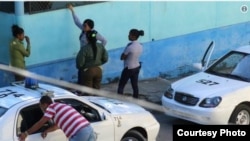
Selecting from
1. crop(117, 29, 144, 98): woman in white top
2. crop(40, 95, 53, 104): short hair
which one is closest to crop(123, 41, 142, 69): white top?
crop(117, 29, 144, 98): woman in white top

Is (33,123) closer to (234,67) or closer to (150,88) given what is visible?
(234,67)

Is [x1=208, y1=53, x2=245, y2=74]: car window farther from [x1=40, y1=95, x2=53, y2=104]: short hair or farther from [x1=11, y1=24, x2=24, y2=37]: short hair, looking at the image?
[x1=40, y1=95, x2=53, y2=104]: short hair

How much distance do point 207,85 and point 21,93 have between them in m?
3.87

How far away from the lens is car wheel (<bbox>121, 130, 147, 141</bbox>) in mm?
9109

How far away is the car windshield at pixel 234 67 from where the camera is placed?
1130 centimetres

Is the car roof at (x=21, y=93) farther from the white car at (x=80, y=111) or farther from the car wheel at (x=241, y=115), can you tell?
the car wheel at (x=241, y=115)

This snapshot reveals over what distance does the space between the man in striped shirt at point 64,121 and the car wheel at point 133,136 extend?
A: 1058 mm

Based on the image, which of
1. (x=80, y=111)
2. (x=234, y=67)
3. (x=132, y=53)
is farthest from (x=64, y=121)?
(x=234, y=67)

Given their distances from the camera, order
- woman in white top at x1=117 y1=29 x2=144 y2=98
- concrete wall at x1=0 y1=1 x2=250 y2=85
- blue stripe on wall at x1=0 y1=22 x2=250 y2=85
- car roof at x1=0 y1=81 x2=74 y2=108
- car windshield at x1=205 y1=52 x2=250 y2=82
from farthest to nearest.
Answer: blue stripe on wall at x1=0 y1=22 x2=250 y2=85, concrete wall at x1=0 y1=1 x2=250 y2=85, woman in white top at x1=117 y1=29 x2=144 y2=98, car windshield at x1=205 y1=52 x2=250 y2=82, car roof at x1=0 y1=81 x2=74 y2=108

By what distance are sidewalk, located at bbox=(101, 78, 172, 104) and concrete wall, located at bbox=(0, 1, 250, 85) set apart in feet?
0.54

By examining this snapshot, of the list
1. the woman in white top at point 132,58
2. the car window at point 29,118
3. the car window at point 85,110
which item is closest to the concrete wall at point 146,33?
the woman in white top at point 132,58

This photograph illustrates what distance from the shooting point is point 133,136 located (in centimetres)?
920

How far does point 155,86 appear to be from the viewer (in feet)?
45.9

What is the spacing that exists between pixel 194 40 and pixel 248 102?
4.42 metres
